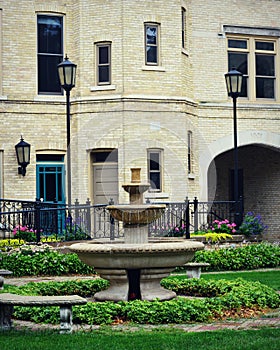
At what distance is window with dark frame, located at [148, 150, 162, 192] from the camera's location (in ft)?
89.2

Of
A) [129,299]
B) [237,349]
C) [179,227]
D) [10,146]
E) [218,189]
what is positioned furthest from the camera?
[218,189]

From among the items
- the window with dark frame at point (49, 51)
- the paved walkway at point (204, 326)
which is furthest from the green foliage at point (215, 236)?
the paved walkway at point (204, 326)

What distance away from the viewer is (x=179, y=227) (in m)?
24.2

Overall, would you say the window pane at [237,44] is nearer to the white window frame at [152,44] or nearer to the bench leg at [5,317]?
the white window frame at [152,44]

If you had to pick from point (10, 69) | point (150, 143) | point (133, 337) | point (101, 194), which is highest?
point (10, 69)

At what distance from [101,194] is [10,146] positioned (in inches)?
132

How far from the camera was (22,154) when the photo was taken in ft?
85.7

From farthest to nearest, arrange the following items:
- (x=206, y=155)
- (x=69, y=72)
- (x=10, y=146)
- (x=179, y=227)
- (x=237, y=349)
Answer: (x=206, y=155)
(x=10, y=146)
(x=179, y=227)
(x=69, y=72)
(x=237, y=349)

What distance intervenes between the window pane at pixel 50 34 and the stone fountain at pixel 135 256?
15.4 m

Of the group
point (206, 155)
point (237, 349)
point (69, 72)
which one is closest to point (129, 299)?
point (237, 349)

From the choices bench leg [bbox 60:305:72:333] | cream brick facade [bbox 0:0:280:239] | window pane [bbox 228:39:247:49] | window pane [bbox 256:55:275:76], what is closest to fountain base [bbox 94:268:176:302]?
bench leg [bbox 60:305:72:333]

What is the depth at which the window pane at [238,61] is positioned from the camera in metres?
29.7

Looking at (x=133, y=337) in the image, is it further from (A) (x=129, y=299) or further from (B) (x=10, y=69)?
(B) (x=10, y=69)

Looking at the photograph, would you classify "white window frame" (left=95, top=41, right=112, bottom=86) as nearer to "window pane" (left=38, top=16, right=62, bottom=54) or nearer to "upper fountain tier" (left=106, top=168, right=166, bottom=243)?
"window pane" (left=38, top=16, right=62, bottom=54)
